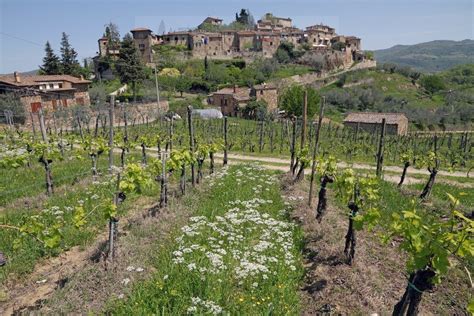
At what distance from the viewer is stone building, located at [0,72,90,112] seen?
4344cm

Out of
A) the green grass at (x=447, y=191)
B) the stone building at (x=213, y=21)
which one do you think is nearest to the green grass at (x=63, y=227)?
the green grass at (x=447, y=191)

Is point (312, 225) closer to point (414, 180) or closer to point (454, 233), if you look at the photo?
point (454, 233)

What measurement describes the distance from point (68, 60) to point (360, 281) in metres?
69.5

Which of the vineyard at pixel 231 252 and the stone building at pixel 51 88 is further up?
the stone building at pixel 51 88

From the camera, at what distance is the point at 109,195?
1284cm

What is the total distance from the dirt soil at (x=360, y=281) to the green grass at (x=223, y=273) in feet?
1.23

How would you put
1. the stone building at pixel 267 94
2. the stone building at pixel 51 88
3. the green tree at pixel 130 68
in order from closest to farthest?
1. the stone building at pixel 51 88
2. the green tree at pixel 130 68
3. the stone building at pixel 267 94

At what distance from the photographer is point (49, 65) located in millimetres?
59344

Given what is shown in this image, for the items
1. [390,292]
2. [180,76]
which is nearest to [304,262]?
[390,292]

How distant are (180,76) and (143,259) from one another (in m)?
64.9

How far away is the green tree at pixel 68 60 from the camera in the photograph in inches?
2393

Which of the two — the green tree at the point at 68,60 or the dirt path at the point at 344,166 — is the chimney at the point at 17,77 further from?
the dirt path at the point at 344,166

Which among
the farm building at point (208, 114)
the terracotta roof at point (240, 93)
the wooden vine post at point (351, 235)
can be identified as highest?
the terracotta roof at point (240, 93)

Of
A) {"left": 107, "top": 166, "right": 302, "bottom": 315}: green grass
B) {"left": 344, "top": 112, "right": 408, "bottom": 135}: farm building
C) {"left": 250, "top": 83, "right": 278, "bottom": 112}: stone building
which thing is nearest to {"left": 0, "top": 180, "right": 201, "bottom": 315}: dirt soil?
{"left": 107, "top": 166, "right": 302, "bottom": 315}: green grass
